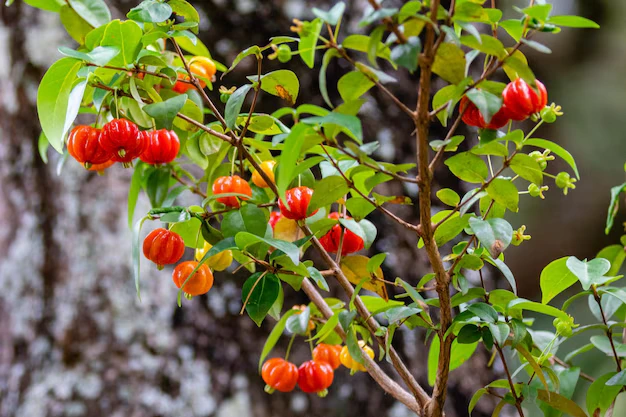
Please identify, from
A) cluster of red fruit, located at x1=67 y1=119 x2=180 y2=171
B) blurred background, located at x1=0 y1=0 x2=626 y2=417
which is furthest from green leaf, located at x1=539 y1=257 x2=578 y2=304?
blurred background, located at x1=0 y1=0 x2=626 y2=417

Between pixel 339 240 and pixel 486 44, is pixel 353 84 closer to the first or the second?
pixel 486 44

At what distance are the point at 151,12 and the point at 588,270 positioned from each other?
519 mm

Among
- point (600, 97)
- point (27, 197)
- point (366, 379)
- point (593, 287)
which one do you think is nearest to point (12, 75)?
point (27, 197)

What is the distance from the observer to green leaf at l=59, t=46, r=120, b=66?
0.53 metres

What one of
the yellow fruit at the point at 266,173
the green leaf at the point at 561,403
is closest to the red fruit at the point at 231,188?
the yellow fruit at the point at 266,173

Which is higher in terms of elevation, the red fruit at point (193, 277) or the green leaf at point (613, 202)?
the green leaf at point (613, 202)

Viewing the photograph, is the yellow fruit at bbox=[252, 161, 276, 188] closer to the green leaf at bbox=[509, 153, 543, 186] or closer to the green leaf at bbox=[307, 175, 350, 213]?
the green leaf at bbox=[307, 175, 350, 213]

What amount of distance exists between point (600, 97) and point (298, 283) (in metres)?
2.86

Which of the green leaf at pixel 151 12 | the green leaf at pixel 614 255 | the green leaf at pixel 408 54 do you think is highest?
the green leaf at pixel 408 54

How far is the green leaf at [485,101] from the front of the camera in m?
0.45

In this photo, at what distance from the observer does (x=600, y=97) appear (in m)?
2.95

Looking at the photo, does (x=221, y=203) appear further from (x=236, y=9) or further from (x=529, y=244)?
(x=529, y=244)

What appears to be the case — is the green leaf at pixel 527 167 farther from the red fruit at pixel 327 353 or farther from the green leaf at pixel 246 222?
the red fruit at pixel 327 353

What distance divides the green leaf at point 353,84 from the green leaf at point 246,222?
6.6 inches
